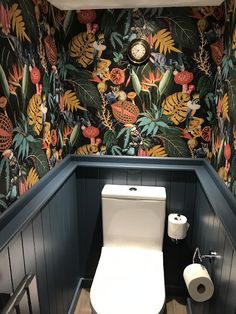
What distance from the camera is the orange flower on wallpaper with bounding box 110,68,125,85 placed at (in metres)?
1.90

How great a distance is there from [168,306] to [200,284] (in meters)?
0.83

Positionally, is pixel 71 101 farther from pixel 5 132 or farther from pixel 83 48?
pixel 5 132

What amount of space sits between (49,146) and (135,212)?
0.72 metres

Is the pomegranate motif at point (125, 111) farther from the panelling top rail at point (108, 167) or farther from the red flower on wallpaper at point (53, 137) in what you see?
the red flower on wallpaper at point (53, 137)

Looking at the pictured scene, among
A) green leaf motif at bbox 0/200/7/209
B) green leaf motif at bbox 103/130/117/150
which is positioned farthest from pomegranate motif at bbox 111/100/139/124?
green leaf motif at bbox 0/200/7/209

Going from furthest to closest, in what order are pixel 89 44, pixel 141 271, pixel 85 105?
pixel 85 105
pixel 89 44
pixel 141 271

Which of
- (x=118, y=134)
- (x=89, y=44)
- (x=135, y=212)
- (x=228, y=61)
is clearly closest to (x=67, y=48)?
(x=89, y=44)

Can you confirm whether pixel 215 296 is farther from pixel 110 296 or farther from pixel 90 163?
pixel 90 163

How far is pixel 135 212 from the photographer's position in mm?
1906

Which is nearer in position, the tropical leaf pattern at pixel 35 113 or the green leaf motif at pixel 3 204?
the green leaf motif at pixel 3 204

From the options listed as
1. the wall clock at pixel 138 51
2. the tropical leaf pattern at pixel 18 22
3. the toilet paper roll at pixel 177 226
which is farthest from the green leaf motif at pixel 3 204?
the wall clock at pixel 138 51

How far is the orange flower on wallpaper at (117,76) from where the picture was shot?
190 centimetres

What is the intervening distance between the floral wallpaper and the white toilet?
1.13 feet

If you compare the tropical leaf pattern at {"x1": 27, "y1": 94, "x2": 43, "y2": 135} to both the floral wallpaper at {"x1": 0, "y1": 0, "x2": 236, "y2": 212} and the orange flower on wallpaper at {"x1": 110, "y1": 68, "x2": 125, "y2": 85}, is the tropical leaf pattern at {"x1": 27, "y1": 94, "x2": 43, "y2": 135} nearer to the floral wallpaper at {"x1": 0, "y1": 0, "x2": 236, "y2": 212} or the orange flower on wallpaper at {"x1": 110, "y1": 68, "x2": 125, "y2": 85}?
the floral wallpaper at {"x1": 0, "y1": 0, "x2": 236, "y2": 212}
